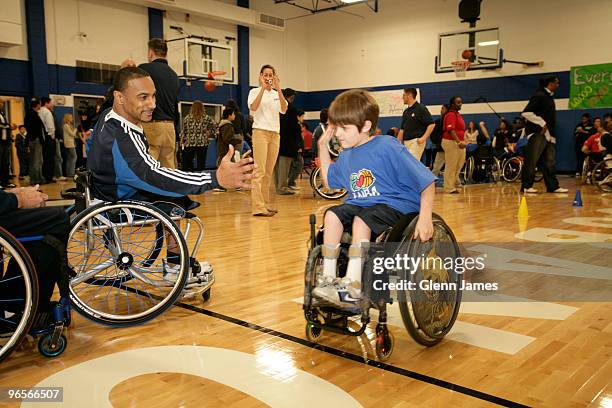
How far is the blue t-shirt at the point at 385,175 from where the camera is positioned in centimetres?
189

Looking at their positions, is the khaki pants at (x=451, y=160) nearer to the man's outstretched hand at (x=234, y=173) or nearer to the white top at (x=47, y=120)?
the man's outstretched hand at (x=234, y=173)

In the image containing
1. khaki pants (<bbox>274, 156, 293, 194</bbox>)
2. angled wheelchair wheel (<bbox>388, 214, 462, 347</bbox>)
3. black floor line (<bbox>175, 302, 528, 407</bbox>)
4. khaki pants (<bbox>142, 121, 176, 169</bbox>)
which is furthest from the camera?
khaki pants (<bbox>274, 156, 293, 194</bbox>)

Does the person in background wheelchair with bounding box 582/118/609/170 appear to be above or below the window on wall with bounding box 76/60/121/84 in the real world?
below

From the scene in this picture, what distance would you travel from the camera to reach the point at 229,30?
49.2 ft

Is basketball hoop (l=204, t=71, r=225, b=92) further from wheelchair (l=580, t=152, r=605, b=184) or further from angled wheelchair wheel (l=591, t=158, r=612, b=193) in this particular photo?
angled wheelchair wheel (l=591, t=158, r=612, b=193)

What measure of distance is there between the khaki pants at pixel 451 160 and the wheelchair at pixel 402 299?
6.08 metres

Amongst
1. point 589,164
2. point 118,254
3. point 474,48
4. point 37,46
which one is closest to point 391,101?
point 474,48

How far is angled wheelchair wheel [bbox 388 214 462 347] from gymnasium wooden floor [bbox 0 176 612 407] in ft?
0.30

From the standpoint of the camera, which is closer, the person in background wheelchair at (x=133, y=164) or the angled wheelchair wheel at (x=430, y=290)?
the angled wheelchair wheel at (x=430, y=290)

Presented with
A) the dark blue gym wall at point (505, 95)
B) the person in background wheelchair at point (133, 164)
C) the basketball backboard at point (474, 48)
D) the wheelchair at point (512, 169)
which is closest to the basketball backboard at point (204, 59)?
the dark blue gym wall at point (505, 95)

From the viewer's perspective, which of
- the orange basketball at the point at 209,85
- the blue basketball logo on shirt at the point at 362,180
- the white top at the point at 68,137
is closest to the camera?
the blue basketball logo on shirt at the point at 362,180

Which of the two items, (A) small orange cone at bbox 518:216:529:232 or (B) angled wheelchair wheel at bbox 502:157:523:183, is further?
(B) angled wheelchair wheel at bbox 502:157:523:183

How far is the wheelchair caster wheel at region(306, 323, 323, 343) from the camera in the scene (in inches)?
79.4

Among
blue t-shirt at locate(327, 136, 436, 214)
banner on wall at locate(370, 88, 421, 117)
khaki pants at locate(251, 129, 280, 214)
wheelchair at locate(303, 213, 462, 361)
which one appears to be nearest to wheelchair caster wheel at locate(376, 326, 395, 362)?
wheelchair at locate(303, 213, 462, 361)
